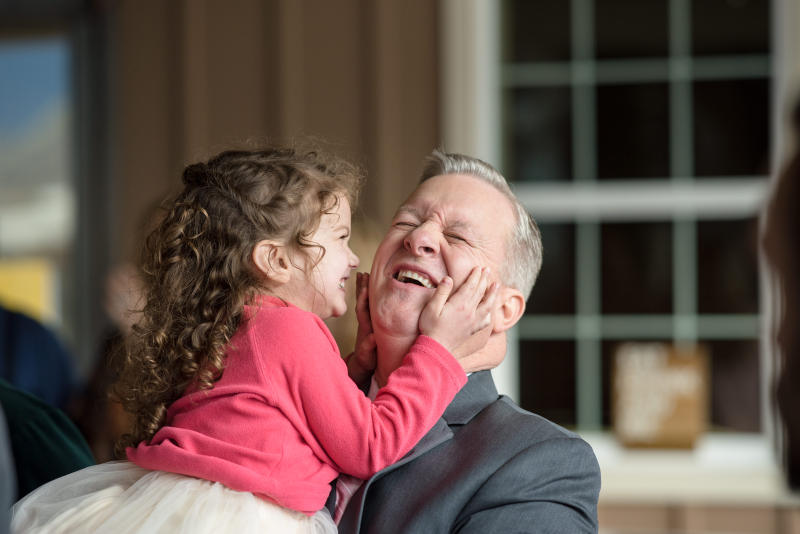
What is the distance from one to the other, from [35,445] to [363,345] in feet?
2.15

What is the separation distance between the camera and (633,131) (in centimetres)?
423

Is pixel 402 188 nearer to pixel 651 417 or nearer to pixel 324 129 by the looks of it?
pixel 324 129

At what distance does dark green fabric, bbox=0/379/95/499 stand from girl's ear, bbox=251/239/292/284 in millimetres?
572

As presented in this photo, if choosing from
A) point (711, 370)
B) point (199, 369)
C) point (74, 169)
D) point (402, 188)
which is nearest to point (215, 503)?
point (199, 369)

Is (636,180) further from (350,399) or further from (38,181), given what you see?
(350,399)

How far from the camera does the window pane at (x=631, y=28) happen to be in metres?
4.19

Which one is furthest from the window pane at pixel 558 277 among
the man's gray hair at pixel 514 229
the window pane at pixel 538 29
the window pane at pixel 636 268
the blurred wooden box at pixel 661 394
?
the man's gray hair at pixel 514 229

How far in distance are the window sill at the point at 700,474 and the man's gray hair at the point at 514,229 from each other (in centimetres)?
229

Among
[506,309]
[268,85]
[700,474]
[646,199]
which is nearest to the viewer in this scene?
[506,309]

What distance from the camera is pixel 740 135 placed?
415 centimetres

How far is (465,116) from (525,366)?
1222mm

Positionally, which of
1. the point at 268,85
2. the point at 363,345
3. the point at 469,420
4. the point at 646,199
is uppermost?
the point at 268,85

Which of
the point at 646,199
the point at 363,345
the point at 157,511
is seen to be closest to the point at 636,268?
the point at 646,199

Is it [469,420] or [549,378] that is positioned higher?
[469,420]
